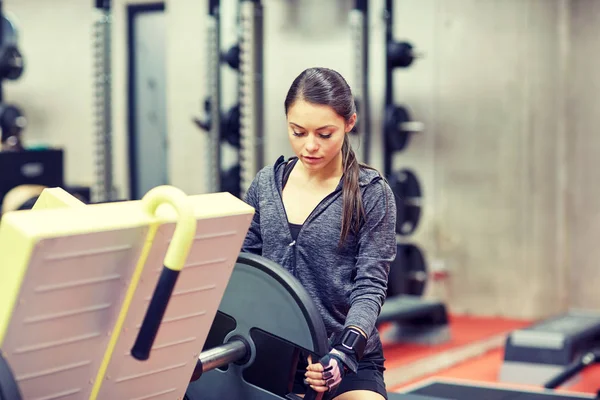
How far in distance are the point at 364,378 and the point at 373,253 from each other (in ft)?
1.00

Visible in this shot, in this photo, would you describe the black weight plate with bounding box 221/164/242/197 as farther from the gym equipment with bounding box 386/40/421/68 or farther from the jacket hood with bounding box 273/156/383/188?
the jacket hood with bounding box 273/156/383/188

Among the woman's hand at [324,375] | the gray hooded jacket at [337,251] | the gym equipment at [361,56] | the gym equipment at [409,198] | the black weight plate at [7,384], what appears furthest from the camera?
the gym equipment at [409,198]

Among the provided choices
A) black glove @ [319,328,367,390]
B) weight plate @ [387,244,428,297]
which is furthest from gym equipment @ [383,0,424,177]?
black glove @ [319,328,367,390]

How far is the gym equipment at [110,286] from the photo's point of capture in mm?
1399

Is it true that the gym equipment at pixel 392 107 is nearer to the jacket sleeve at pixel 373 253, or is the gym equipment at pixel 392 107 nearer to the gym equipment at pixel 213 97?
the gym equipment at pixel 213 97

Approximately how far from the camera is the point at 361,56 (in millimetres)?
5121

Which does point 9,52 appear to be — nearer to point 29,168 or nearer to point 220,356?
point 29,168

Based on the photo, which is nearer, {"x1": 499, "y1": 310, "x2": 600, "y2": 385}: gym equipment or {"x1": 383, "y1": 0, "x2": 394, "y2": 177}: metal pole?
{"x1": 499, "y1": 310, "x2": 600, "y2": 385}: gym equipment

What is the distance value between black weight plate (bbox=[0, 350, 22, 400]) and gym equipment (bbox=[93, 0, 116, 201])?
3.46m

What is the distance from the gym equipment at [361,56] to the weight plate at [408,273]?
2.47ft

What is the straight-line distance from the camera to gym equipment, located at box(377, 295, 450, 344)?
5.17 m

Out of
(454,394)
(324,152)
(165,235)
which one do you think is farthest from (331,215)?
(454,394)

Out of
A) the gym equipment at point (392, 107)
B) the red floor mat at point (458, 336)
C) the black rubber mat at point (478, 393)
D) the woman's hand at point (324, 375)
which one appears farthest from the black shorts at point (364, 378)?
the gym equipment at point (392, 107)

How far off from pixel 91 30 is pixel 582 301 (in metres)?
3.61
